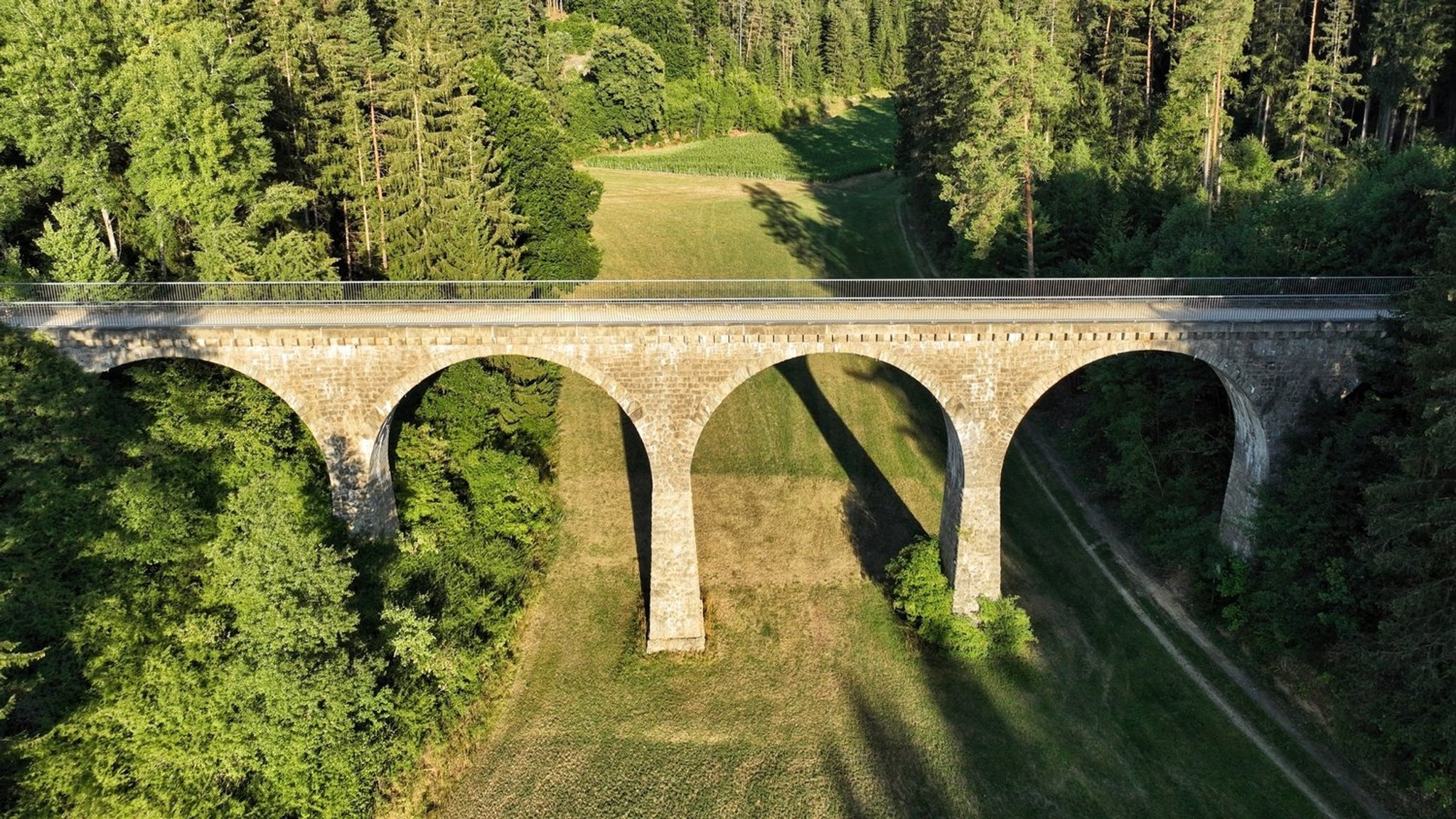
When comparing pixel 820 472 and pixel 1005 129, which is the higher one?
pixel 1005 129

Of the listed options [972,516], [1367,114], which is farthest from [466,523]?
[1367,114]

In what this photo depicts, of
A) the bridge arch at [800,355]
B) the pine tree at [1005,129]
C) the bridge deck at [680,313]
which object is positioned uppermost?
the pine tree at [1005,129]

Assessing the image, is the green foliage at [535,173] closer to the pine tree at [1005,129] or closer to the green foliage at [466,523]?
the green foliage at [466,523]

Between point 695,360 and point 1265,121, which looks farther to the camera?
point 1265,121

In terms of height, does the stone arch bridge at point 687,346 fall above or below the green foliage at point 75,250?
below

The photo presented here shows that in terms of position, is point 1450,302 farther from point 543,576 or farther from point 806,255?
point 806,255

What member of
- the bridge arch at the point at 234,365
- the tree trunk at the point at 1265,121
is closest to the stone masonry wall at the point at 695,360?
the bridge arch at the point at 234,365

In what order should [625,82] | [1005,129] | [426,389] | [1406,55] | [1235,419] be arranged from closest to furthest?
[1235,419] < [426,389] < [1005,129] < [1406,55] < [625,82]

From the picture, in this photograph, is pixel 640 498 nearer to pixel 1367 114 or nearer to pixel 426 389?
pixel 426 389
